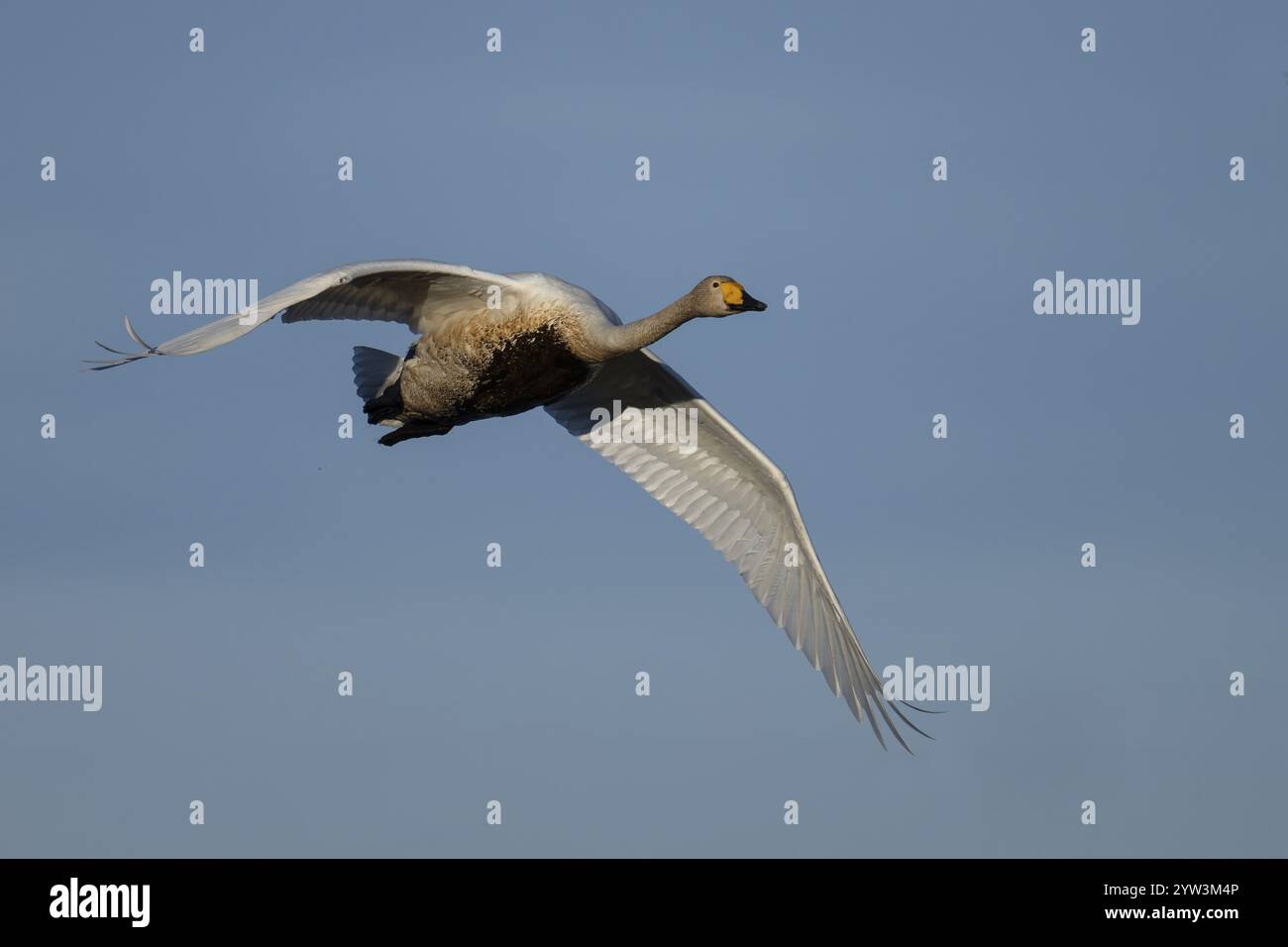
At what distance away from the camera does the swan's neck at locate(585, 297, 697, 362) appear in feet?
73.5

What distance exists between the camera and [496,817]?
79.5 feet

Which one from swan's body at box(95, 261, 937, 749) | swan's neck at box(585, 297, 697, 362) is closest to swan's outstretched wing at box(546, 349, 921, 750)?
swan's body at box(95, 261, 937, 749)

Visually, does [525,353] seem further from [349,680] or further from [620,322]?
[349,680]

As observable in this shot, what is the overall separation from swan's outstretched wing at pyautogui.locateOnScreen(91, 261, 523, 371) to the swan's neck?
104 centimetres

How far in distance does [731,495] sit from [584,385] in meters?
2.72

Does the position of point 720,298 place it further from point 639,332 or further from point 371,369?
point 371,369

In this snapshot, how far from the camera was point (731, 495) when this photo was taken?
83.9ft

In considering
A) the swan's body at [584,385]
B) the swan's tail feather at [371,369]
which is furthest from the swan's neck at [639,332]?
the swan's tail feather at [371,369]

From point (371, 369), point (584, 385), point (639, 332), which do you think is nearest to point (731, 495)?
point (584, 385)

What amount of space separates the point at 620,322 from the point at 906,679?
16.9 feet

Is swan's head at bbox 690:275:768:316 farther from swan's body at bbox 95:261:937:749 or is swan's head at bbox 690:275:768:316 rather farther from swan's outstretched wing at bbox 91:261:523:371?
swan's outstretched wing at bbox 91:261:523:371

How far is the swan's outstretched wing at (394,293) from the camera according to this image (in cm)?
2089

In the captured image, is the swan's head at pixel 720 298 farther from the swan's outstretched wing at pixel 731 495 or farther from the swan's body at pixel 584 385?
the swan's outstretched wing at pixel 731 495

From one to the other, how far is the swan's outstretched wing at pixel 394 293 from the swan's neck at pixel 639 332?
1.04m
